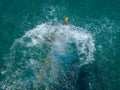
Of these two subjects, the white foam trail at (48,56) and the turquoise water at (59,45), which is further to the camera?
the turquoise water at (59,45)

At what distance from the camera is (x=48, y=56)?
47.8ft

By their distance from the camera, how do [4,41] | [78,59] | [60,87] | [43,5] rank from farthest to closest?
[43,5], [4,41], [78,59], [60,87]

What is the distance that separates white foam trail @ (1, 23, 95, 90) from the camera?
13.7 metres

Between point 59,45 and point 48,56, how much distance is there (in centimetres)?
89

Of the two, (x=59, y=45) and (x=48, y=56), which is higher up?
(x=59, y=45)

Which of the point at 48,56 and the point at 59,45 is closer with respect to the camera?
the point at 48,56

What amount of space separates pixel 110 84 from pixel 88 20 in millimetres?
4305

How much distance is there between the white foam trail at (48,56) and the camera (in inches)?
540

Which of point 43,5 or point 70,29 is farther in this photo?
point 43,5

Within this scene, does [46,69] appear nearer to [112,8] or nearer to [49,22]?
[49,22]

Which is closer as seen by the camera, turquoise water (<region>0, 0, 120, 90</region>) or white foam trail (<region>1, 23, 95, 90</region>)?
white foam trail (<region>1, 23, 95, 90</region>)

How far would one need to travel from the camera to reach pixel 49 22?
16.4 metres

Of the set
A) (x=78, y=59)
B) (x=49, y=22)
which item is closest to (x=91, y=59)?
(x=78, y=59)

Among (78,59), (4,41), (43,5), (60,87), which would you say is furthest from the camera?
(43,5)
